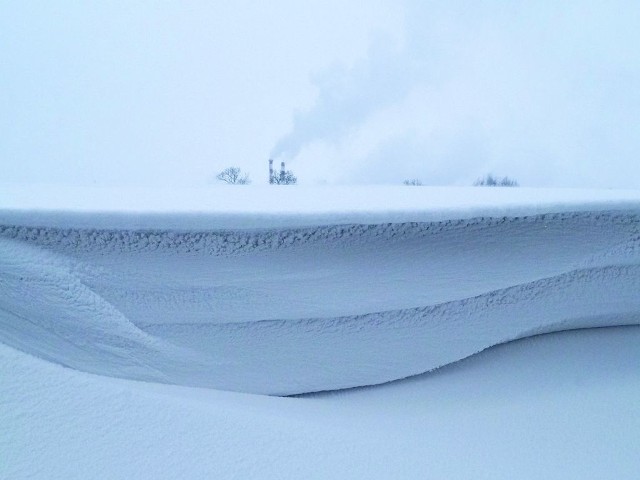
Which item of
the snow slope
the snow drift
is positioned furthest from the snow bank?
the snow slope

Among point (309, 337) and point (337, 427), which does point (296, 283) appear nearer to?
point (309, 337)

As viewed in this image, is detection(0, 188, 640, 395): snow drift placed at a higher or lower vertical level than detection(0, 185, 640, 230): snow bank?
lower

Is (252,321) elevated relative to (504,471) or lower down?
elevated

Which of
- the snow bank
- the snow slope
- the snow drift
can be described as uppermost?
the snow bank

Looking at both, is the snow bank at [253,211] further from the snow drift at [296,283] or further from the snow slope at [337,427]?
the snow slope at [337,427]

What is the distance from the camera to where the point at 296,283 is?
0.80m

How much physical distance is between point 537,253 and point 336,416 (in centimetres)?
49

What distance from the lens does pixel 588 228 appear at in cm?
82

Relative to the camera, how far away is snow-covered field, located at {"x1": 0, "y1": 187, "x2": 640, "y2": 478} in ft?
2.27

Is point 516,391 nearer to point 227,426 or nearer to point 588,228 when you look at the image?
point 588,228

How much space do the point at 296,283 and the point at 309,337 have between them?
0.40ft

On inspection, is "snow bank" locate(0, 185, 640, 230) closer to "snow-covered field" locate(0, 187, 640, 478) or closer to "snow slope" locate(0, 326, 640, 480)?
"snow-covered field" locate(0, 187, 640, 478)

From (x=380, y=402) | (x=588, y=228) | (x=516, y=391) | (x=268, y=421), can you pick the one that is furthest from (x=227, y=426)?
(x=588, y=228)

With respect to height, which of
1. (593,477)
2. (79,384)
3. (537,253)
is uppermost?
(537,253)
